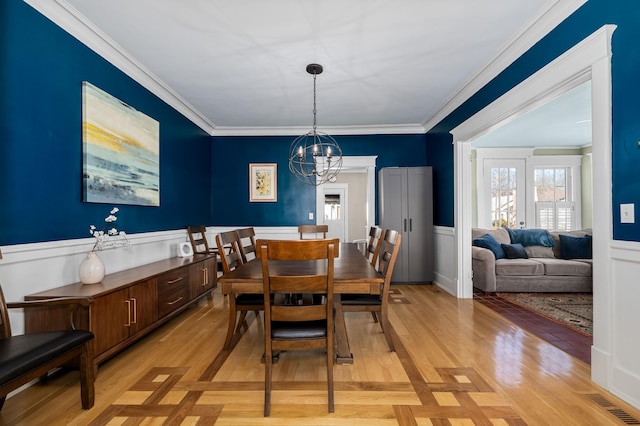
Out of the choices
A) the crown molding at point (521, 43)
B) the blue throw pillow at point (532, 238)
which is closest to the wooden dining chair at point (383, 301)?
the crown molding at point (521, 43)

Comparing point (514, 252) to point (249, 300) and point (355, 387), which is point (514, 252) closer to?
point (355, 387)

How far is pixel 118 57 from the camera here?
3043mm

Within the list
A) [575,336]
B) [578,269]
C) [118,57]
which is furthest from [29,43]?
[578,269]

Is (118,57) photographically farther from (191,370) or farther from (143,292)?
(191,370)

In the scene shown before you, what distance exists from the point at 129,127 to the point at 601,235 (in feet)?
13.5

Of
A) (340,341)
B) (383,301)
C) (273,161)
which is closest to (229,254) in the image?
(340,341)

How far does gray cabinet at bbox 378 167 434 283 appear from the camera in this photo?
5.17m

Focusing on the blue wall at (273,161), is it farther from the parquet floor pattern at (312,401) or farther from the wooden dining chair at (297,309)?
the wooden dining chair at (297,309)

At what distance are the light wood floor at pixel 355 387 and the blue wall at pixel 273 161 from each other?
9.36ft

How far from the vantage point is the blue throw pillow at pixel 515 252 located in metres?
4.78

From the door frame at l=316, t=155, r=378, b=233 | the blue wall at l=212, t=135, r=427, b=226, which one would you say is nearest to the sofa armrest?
the door frame at l=316, t=155, r=378, b=233

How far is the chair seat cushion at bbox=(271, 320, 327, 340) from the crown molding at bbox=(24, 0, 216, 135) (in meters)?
2.79

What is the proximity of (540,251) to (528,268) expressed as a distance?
0.78 m

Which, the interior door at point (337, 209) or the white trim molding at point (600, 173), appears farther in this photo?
the interior door at point (337, 209)
